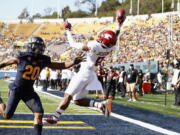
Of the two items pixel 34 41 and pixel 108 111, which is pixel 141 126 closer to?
pixel 108 111

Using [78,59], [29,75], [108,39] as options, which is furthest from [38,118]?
[108,39]

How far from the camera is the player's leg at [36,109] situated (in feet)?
20.8

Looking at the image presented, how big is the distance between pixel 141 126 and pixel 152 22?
172 feet

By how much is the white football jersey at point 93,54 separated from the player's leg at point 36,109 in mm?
1129

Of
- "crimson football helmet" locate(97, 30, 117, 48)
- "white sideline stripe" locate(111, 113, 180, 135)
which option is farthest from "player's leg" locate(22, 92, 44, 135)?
"white sideline stripe" locate(111, 113, 180, 135)

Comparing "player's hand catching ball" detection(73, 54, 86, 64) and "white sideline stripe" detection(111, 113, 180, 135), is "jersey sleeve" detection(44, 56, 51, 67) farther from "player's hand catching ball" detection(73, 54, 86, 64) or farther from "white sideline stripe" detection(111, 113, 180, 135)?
"white sideline stripe" detection(111, 113, 180, 135)

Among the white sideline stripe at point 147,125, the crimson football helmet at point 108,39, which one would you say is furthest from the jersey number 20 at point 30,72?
the white sideline stripe at point 147,125

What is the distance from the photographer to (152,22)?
60125 millimetres

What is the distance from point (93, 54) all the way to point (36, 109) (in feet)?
4.73

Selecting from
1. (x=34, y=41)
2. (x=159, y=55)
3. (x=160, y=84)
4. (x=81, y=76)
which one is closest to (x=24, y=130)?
(x=81, y=76)

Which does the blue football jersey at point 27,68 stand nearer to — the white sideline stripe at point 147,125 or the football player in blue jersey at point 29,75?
the football player in blue jersey at point 29,75

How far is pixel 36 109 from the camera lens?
20.9ft

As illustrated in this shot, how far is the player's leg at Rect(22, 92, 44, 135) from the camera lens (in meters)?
6.33

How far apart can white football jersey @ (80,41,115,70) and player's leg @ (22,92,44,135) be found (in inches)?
44.5
